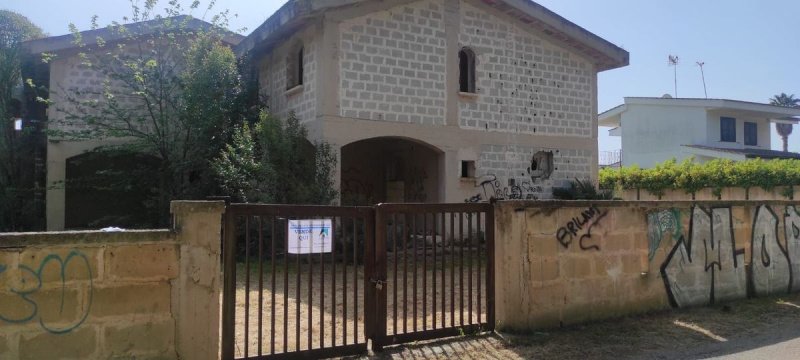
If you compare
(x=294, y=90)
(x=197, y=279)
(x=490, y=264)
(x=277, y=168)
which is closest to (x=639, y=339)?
(x=490, y=264)

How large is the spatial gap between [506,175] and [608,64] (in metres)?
4.80

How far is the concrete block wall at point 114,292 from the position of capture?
4.45 metres

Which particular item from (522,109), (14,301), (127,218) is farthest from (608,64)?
(14,301)

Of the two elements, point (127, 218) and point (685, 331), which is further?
point (127, 218)

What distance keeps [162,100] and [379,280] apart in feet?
33.1

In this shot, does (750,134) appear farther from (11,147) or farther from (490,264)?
(11,147)

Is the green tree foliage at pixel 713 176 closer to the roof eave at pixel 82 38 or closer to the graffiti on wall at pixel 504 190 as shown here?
the graffiti on wall at pixel 504 190

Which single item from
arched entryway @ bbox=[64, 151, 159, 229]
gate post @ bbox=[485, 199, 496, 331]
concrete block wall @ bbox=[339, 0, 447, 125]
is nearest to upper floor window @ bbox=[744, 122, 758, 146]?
concrete block wall @ bbox=[339, 0, 447, 125]

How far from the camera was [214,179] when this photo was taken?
13.7 m

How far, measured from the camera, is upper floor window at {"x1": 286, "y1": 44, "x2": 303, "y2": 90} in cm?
1431

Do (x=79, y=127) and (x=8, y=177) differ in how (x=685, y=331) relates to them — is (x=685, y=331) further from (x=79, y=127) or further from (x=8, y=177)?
(x=8, y=177)

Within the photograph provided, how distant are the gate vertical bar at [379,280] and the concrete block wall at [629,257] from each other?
5.13 feet

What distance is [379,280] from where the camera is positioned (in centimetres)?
600

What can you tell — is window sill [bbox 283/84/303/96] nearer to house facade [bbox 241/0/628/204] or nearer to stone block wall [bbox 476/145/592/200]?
house facade [bbox 241/0/628/204]
